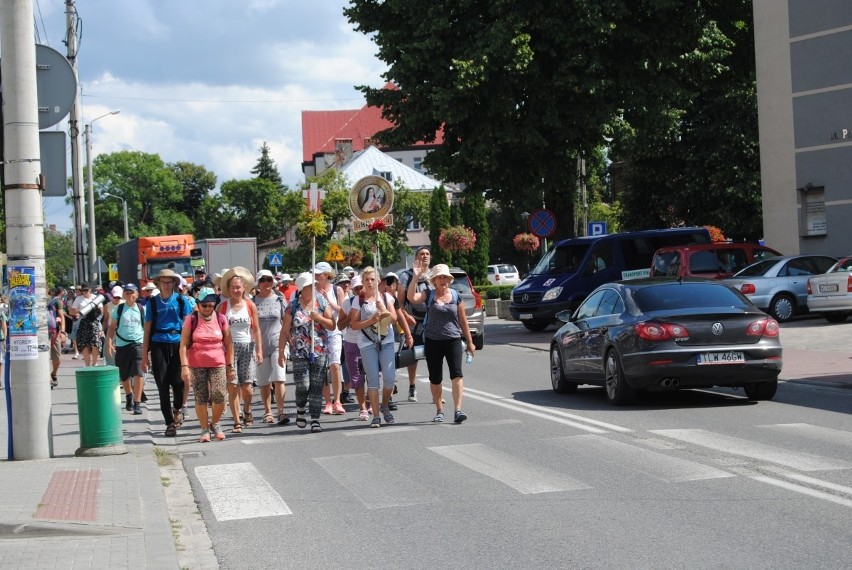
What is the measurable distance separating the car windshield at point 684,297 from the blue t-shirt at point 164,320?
17.7ft

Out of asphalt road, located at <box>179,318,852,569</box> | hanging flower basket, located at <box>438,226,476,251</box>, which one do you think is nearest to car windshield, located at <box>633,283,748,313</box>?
asphalt road, located at <box>179,318,852,569</box>

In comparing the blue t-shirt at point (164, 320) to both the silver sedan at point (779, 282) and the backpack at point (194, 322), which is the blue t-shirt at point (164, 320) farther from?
the silver sedan at point (779, 282)

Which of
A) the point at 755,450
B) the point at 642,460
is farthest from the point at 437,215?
the point at 642,460

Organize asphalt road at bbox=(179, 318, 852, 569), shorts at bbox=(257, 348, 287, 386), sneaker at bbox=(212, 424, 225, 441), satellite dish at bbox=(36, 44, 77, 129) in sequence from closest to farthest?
asphalt road at bbox=(179, 318, 852, 569)
satellite dish at bbox=(36, 44, 77, 129)
sneaker at bbox=(212, 424, 225, 441)
shorts at bbox=(257, 348, 287, 386)

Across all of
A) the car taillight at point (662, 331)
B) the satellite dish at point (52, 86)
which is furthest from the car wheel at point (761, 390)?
the satellite dish at point (52, 86)

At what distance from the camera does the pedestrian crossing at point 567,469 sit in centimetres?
843

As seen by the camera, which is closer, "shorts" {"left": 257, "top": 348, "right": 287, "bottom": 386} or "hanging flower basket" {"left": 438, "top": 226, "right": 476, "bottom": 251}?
"shorts" {"left": 257, "top": 348, "right": 287, "bottom": 386}

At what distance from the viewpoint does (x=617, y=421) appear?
12.3 metres

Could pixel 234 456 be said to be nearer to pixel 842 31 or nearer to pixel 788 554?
pixel 788 554

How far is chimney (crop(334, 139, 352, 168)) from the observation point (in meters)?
115

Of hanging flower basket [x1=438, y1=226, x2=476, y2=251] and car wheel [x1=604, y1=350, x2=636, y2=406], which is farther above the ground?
hanging flower basket [x1=438, y1=226, x2=476, y2=251]

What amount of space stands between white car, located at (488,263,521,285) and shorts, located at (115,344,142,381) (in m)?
55.9

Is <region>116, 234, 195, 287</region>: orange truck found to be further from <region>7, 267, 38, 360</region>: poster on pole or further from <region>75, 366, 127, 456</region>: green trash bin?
<region>7, 267, 38, 360</region>: poster on pole

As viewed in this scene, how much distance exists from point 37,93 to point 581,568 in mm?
7271
